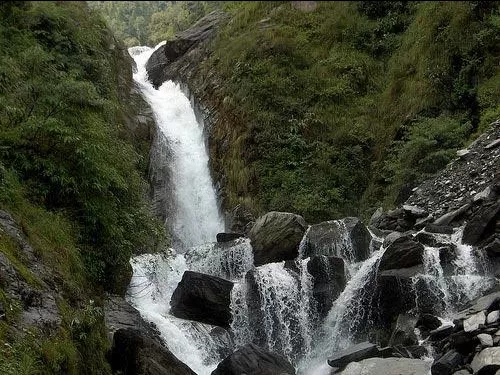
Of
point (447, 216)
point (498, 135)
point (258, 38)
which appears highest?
point (258, 38)

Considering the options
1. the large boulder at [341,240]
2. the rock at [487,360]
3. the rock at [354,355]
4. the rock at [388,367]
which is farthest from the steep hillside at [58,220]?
the rock at [487,360]

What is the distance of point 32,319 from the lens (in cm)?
697

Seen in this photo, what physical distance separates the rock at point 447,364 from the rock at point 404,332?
1.69 m

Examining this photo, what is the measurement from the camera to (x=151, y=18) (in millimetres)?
52500

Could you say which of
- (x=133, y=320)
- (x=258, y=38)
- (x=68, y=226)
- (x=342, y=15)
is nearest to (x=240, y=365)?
(x=133, y=320)

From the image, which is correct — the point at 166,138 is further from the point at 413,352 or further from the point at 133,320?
the point at 413,352

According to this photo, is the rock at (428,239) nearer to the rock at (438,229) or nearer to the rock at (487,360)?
the rock at (438,229)

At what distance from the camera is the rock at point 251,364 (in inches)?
397

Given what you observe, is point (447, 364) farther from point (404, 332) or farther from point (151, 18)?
point (151, 18)

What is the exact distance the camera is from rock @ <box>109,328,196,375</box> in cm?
845

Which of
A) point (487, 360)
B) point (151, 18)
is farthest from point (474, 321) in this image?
point (151, 18)

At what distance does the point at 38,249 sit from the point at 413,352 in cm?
684

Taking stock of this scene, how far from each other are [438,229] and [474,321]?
411 cm

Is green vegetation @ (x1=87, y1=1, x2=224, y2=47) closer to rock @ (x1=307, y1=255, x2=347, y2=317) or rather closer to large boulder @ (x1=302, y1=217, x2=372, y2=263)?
large boulder @ (x1=302, y1=217, x2=372, y2=263)
